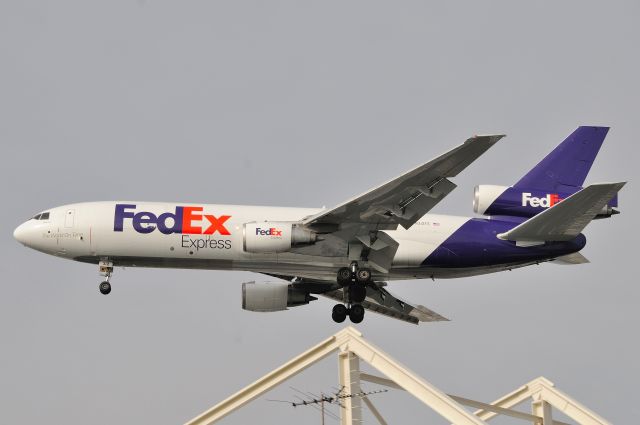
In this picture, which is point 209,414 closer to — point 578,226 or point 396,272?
point 396,272

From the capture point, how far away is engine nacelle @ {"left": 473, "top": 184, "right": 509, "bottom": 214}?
56.0 meters

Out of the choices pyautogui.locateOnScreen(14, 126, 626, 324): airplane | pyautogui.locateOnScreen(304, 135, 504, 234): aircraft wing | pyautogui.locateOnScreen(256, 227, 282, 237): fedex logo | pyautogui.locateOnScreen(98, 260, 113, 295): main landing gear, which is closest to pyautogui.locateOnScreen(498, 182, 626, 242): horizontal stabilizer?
pyautogui.locateOnScreen(14, 126, 626, 324): airplane

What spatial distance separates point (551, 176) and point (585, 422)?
10.2m

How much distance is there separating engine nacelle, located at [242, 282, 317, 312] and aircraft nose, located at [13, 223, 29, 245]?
9189 mm

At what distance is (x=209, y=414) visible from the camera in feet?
167

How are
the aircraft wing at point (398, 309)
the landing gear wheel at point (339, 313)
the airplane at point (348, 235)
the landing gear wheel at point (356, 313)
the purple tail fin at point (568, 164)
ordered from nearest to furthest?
the airplane at point (348, 235)
the landing gear wheel at point (356, 313)
the landing gear wheel at point (339, 313)
the purple tail fin at point (568, 164)
the aircraft wing at point (398, 309)

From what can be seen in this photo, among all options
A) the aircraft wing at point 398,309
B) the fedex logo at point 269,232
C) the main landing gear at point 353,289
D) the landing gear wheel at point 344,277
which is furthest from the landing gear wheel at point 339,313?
the fedex logo at point 269,232

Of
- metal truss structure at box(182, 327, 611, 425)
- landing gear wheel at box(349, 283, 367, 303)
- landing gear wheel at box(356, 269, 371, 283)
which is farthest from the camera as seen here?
landing gear wheel at box(349, 283, 367, 303)

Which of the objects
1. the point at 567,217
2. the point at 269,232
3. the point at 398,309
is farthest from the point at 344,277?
the point at 567,217

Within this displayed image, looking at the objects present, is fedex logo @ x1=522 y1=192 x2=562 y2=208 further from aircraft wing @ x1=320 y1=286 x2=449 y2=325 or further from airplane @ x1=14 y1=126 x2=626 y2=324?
aircraft wing @ x1=320 y1=286 x2=449 y2=325

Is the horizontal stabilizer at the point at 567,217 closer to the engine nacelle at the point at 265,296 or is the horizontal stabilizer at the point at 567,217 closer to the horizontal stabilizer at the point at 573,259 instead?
the horizontal stabilizer at the point at 573,259

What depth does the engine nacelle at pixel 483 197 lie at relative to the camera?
5603 centimetres

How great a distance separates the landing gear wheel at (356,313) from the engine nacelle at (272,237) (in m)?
4.20

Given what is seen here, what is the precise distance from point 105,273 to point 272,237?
25.6 feet
